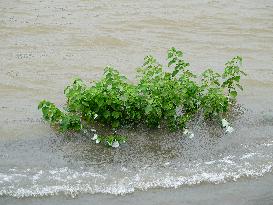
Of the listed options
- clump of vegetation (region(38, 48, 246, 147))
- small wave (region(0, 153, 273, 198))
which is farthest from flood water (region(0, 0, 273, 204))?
clump of vegetation (region(38, 48, 246, 147))

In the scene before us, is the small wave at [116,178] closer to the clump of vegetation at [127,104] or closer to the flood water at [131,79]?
the flood water at [131,79]

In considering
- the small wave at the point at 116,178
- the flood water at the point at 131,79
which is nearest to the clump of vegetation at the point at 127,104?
the flood water at the point at 131,79

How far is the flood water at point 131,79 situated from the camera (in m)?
5.24

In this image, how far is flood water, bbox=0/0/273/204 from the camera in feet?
17.2

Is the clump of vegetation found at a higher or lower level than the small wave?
higher

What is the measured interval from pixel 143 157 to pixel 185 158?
19.0 inches

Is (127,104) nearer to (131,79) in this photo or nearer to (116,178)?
(116,178)

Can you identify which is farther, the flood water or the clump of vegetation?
the clump of vegetation

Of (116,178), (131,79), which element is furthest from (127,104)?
(131,79)

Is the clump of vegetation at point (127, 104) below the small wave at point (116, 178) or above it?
above

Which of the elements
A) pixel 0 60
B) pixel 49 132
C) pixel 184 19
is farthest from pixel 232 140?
pixel 184 19

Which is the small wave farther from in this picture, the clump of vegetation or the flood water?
the clump of vegetation

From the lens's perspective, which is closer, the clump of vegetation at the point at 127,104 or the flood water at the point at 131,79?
the flood water at the point at 131,79

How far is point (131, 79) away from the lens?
7910 millimetres
